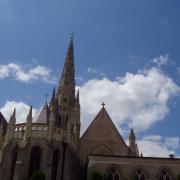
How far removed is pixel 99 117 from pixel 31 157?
463 inches

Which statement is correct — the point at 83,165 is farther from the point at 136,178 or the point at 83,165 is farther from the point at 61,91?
the point at 61,91

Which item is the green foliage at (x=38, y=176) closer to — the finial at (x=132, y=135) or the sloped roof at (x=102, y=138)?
the sloped roof at (x=102, y=138)

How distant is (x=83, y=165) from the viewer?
125 feet

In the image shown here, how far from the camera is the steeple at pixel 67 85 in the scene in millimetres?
54750

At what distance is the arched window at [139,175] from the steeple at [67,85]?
24669 mm

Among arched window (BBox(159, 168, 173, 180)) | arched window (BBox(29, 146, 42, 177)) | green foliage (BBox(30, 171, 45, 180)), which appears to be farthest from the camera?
arched window (BBox(29, 146, 42, 177))

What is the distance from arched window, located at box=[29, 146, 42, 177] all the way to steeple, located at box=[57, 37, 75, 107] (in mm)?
20920

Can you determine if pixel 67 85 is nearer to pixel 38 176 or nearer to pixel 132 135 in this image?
pixel 132 135

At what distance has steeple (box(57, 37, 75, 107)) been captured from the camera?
5475 cm

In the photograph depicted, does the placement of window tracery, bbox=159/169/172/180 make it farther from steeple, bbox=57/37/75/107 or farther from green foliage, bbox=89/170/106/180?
steeple, bbox=57/37/75/107

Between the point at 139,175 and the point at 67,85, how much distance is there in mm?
27326

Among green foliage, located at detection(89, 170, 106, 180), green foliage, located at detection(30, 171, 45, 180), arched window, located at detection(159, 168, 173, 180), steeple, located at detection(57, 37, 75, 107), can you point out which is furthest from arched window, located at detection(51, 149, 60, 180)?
steeple, located at detection(57, 37, 75, 107)

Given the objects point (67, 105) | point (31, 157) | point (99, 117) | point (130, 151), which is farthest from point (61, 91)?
point (31, 157)

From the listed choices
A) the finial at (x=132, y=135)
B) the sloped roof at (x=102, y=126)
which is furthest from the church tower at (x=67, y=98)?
the finial at (x=132, y=135)
